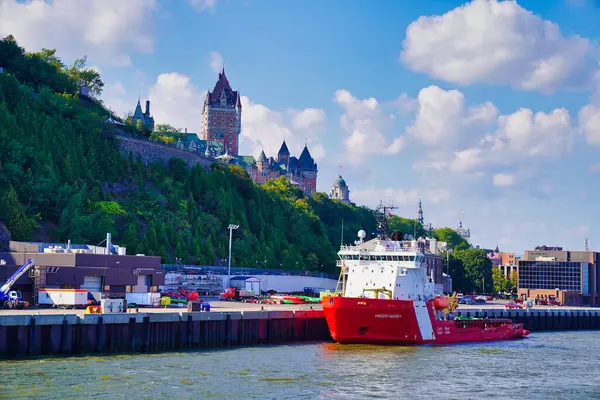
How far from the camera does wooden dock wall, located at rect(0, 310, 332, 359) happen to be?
52781 mm

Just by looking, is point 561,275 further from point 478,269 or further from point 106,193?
point 106,193

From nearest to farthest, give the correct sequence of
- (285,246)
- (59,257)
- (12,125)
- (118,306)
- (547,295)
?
1. (118,306)
2. (59,257)
3. (12,125)
4. (285,246)
5. (547,295)

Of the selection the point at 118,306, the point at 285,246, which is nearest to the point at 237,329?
the point at 118,306

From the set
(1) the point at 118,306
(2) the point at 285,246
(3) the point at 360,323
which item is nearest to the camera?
(1) the point at 118,306

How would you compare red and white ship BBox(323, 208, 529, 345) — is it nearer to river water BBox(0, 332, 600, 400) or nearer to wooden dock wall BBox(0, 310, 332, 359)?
river water BBox(0, 332, 600, 400)

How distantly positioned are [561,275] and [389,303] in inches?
4369

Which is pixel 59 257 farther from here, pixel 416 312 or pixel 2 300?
pixel 416 312

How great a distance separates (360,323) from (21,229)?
5364cm

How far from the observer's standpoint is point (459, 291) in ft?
568

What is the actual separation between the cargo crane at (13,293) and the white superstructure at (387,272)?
26.2 metres

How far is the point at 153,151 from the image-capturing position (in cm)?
14912

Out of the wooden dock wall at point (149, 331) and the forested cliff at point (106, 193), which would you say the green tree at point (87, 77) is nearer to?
the forested cliff at point (106, 193)

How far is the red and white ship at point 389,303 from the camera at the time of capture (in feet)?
220

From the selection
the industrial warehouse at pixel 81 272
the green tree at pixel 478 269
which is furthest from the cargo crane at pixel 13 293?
the green tree at pixel 478 269
